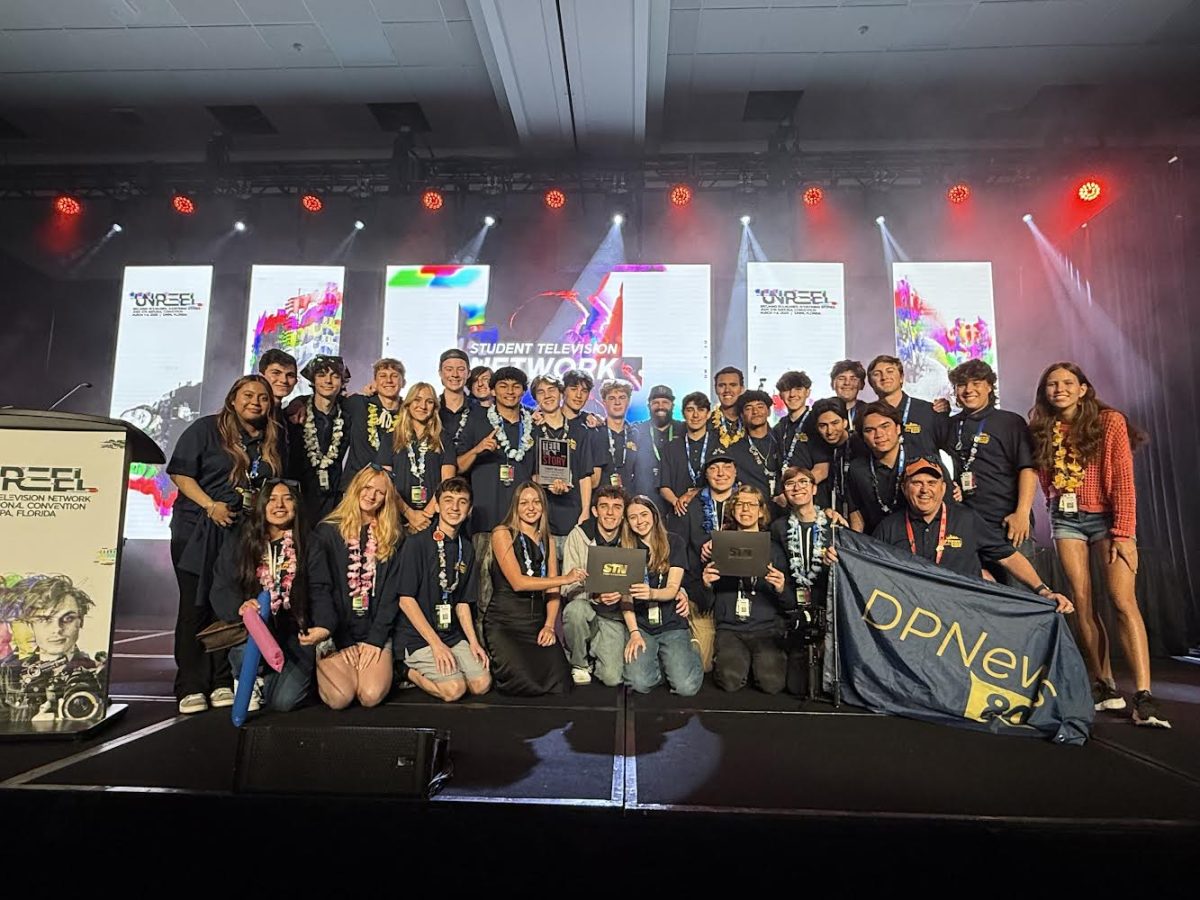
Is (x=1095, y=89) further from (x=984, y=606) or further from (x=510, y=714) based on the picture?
(x=510, y=714)

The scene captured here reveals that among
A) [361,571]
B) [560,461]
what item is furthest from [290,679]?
[560,461]

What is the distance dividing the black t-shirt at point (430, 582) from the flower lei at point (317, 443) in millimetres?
943

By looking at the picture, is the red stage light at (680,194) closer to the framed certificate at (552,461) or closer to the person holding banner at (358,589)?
the framed certificate at (552,461)

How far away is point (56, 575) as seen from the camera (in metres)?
2.64

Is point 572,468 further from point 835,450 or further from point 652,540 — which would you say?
point 835,450

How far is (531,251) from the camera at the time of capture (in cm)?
701

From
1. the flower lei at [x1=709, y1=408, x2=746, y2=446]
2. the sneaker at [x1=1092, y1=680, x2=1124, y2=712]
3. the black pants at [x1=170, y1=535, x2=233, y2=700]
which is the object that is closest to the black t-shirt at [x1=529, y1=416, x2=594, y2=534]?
the flower lei at [x1=709, y1=408, x2=746, y2=446]

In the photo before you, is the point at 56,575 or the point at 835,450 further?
the point at 835,450

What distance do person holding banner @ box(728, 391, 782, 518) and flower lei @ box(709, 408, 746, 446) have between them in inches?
1.0

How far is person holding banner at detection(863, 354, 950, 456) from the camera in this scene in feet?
12.4

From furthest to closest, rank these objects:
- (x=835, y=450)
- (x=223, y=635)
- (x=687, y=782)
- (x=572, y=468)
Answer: (x=572, y=468), (x=835, y=450), (x=223, y=635), (x=687, y=782)

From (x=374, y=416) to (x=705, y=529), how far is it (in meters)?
2.14

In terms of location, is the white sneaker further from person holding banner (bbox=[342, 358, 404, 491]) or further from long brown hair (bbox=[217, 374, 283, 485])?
person holding banner (bbox=[342, 358, 404, 491])

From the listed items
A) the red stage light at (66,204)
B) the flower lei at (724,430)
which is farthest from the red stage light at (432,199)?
the flower lei at (724,430)
